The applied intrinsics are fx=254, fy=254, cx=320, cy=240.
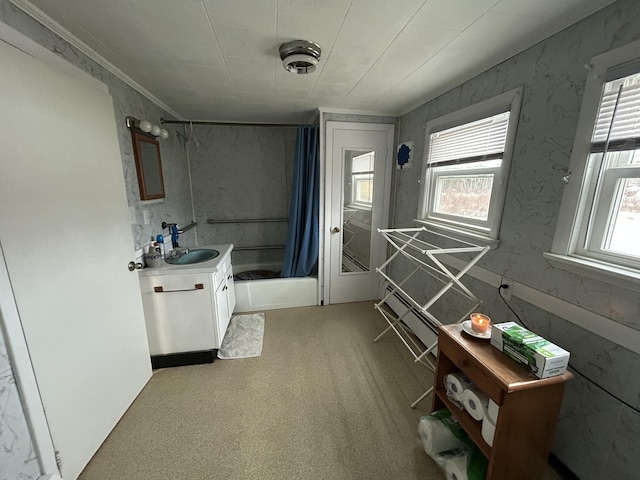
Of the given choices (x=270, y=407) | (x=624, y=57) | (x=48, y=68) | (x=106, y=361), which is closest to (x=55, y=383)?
(x=106, y=361)

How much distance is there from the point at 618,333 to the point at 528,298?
0.37 meters

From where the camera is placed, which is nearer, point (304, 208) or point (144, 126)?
point (144, 126)

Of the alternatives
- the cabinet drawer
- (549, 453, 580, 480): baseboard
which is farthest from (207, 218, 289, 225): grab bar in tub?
(549, 453, 580, 480): baseboard

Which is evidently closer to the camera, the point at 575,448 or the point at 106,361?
the point at 575,448

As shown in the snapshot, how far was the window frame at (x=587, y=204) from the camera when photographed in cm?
100

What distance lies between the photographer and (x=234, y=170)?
3584 millimetres

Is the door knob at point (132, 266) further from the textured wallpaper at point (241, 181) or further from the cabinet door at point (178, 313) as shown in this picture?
the textured wallpaper at point (241, 181)

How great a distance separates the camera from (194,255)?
7.83 ft

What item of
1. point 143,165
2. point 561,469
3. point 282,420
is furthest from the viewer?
point 143,165

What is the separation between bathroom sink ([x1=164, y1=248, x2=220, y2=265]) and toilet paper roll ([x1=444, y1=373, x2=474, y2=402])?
79.1 inches

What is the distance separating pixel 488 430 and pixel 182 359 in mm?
2068

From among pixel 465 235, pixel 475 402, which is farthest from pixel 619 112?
pixel 475 402

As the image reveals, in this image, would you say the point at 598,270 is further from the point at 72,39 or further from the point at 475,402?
the point at 72,39

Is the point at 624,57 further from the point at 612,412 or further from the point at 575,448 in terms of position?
the point at 575,448
